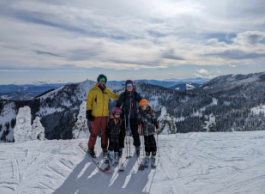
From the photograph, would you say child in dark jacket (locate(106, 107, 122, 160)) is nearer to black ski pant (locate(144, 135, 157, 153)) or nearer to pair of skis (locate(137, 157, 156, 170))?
pair of skis (locate(137, 157, 156, 170))

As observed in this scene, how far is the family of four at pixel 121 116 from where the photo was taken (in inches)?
213

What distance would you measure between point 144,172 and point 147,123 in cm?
151

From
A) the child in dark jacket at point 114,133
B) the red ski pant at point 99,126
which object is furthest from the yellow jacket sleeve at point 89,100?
the child in dark jacket at point 114,133

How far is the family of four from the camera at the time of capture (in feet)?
17.7

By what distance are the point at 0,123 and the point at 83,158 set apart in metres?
156

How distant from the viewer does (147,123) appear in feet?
17.9

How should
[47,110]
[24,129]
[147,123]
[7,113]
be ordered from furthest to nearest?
[47,110] → [7,113] → [24,129] → [147,123]

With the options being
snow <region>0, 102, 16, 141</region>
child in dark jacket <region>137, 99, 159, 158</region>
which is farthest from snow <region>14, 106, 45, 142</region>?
snow <region>0, 102, 16, 141</region>

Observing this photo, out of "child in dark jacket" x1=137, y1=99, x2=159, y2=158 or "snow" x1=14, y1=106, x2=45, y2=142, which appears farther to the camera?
"snow" x1=14, y1=106, x2=45, y2=142

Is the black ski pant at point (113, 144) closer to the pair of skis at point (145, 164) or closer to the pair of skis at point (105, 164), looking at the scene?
the pair of skis at point (105, 164)

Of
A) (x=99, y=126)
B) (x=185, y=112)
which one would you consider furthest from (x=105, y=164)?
(x=185, y=112)

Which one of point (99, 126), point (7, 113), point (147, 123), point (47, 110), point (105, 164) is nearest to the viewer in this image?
point (105, 164)

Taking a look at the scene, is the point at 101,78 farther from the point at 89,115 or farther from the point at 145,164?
the point at 145,164

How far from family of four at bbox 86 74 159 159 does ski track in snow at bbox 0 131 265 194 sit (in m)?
0.71
